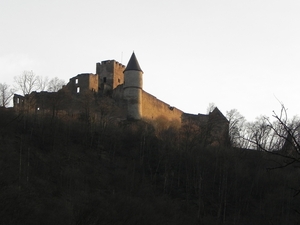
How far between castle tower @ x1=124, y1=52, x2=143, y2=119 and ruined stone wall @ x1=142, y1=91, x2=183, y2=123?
750 mm

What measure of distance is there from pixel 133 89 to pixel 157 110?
336 cm

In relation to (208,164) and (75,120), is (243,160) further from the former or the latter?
(75,120)

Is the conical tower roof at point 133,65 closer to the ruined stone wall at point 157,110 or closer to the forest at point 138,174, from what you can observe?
the ruined stone wall at point 157,110

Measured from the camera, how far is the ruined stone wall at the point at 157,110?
40875 millimetres

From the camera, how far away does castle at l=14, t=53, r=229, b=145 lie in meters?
39.2

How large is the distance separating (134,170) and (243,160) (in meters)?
8.80

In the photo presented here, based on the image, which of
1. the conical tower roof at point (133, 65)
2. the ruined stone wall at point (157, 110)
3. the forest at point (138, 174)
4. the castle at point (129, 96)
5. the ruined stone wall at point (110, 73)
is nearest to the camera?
the forest at point (138, 174)

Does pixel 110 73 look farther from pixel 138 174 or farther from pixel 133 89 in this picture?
pixel 138 174

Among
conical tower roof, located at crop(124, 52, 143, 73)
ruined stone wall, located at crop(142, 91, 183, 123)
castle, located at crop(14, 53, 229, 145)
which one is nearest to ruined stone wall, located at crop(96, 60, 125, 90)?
castle, located at crop(14, 53, 229, 145)

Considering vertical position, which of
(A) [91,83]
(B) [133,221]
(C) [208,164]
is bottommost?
(B) [133,221]

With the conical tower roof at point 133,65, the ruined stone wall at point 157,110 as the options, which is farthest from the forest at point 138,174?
the conical tower roof at point 133,65

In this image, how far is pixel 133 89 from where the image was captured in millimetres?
40250

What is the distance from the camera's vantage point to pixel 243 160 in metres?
37.2

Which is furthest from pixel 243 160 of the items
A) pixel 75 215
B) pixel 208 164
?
pixel 75 215
